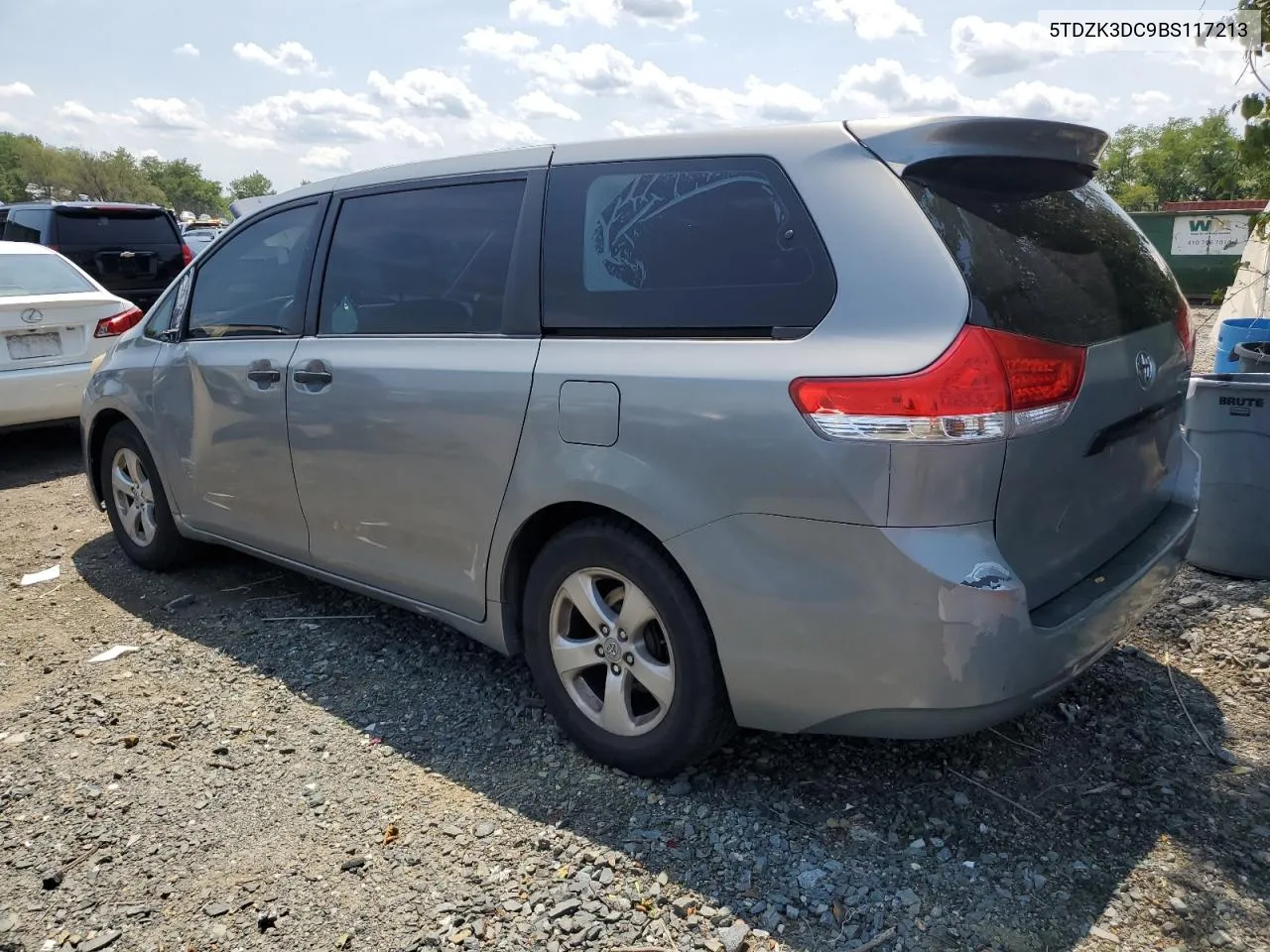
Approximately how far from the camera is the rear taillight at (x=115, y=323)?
7.27 m

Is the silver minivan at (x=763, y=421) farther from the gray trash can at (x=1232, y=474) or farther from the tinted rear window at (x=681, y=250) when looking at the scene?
the gray trash can at (x=1232, y=474)

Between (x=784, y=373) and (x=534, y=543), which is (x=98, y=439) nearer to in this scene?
(x=534, y=543)

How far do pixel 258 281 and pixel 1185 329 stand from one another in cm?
350

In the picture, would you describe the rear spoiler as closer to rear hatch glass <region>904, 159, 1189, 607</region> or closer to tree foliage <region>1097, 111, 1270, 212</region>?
rear hatch glass <region>904, 159, 1189, 607</region>

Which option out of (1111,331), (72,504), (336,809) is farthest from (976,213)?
(72,504)

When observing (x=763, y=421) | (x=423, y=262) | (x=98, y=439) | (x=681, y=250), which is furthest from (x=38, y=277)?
(x=763, y=421)

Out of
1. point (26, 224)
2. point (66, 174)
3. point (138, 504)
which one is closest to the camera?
point (138, 504)

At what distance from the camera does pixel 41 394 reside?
686 cm

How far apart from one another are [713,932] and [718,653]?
67cm

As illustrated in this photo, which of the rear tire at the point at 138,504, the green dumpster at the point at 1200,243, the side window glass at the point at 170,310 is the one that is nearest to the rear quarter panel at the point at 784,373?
the side window glass at the point at 170,310

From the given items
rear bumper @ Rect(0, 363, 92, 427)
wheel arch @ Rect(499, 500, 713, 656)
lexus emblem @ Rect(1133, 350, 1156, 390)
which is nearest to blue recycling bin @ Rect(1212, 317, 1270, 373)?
lexus emblem @ Rect(1133, 350, 1156, 390)

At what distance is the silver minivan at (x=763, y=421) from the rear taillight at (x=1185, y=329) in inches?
0.7

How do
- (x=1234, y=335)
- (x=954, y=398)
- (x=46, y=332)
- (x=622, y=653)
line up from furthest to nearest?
(x=46, y=332) → (x=1234, y=335) → (x=622, y=653) → (x=954, y=398)

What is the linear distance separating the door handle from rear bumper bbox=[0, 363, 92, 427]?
3.91 meters
